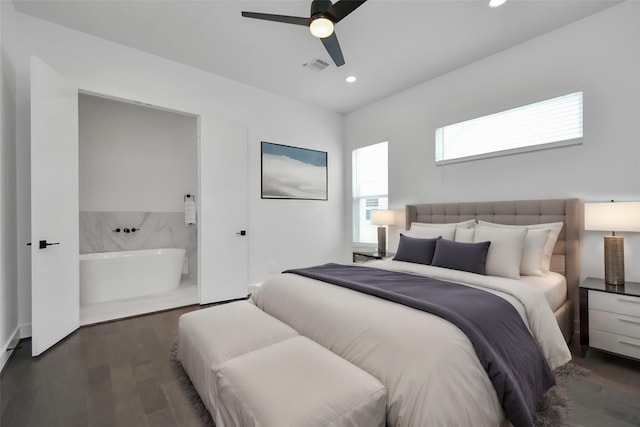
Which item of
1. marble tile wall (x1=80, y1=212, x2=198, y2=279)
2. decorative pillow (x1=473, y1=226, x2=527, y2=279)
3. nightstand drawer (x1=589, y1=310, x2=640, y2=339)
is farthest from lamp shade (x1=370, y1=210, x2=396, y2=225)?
marble tile wall (x1=80, y1=212, x2=198, y2=279)

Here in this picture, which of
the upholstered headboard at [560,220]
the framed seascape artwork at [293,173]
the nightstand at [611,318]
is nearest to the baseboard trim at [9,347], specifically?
the framed seascape artwork at [293,173]

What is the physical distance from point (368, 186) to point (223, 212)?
2348mm

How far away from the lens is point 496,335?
148 centimetres

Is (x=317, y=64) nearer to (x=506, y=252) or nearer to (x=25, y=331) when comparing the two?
(x=506, y=252)

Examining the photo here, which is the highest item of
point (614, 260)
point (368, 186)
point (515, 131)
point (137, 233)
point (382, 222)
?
point (515, 131)

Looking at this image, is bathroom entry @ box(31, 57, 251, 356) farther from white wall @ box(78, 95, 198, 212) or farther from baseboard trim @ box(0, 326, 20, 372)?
white wall @ box(78, 95, 198, 212)

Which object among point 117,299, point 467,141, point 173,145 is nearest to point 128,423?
point 117,299

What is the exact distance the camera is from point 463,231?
9.45 ft

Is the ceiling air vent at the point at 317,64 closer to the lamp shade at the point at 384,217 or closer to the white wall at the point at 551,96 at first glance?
the white wall at the point at 551,96

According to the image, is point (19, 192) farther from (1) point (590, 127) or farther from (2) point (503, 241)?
(1) point (590, 127)

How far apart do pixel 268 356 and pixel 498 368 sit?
106 cm

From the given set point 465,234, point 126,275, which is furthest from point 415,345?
point 126,275

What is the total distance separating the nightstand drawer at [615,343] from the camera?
6.88 ft

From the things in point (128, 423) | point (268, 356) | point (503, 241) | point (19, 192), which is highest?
point (19, 192)
